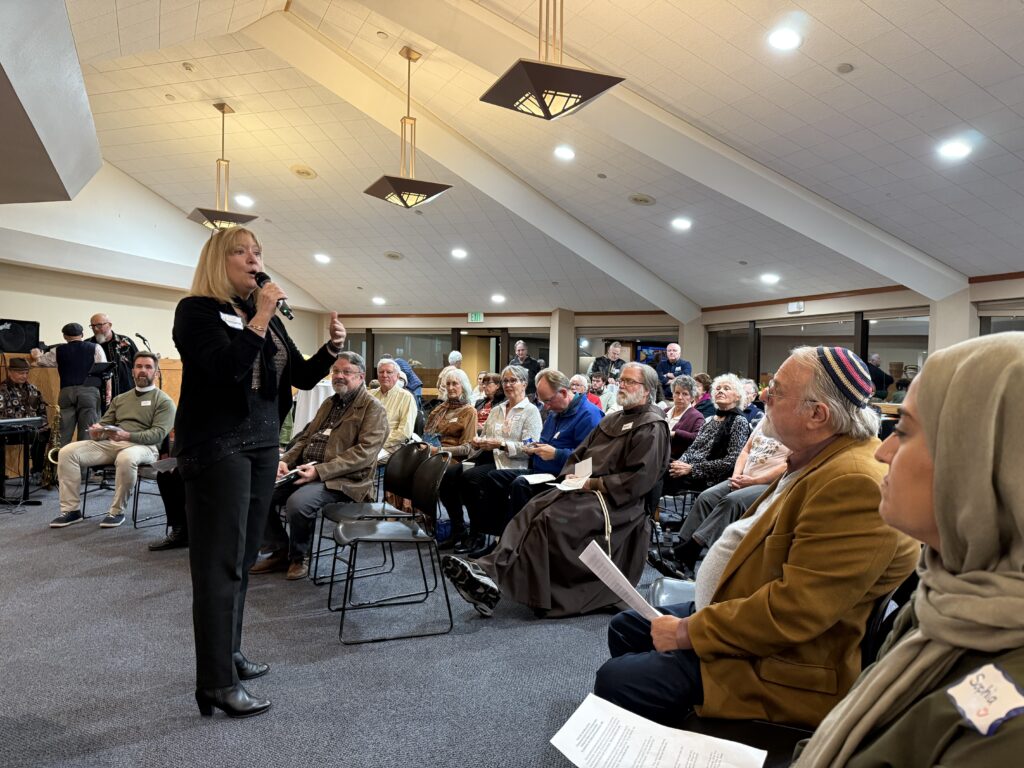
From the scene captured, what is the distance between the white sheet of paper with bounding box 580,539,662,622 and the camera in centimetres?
144

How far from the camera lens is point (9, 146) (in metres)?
4.27

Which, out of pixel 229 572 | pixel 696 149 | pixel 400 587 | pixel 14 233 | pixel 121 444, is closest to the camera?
pixel 229 572

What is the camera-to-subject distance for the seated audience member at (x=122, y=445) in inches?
177

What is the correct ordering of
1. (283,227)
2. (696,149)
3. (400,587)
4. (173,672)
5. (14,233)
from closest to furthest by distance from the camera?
1. (173,672)
2. (400,587)
3. (696,149)
4. (14,233)
5. (283,227)

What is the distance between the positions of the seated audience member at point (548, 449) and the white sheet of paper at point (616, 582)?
7.57ft

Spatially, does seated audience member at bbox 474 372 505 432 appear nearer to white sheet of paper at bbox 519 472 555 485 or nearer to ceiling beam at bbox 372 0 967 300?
white sheet of paper at bbox 519 472 555 485

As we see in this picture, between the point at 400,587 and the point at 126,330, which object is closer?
the point at 400,587

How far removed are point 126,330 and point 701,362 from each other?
9637 millimetres

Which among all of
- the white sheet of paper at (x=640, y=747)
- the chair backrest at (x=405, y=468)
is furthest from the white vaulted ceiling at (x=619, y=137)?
the white sheet of paper at (x=640, y=747)

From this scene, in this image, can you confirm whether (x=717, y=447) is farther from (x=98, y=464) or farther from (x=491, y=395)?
(x=98, y=464)

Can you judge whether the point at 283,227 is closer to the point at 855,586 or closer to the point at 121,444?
the point at 121,444

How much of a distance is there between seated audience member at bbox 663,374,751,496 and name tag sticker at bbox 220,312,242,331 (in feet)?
9.24

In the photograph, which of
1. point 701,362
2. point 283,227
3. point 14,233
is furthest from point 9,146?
point 701,362

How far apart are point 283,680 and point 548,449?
1.96 metres
